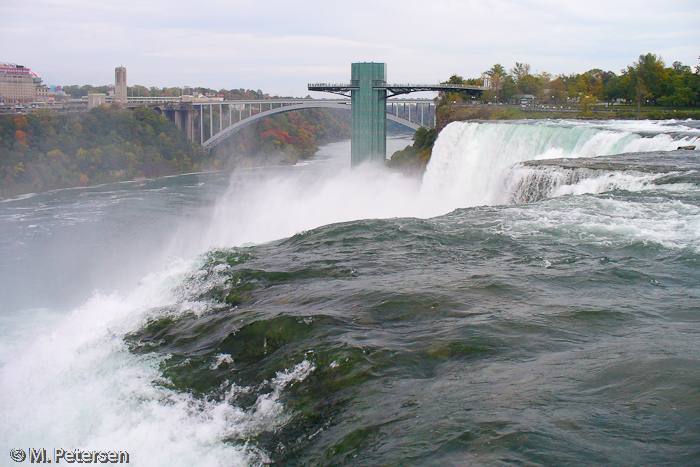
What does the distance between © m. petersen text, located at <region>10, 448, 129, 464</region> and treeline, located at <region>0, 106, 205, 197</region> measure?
34961 millimetres

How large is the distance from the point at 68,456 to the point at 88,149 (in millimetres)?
43683

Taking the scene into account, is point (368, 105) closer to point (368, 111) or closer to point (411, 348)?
point (368, 111)

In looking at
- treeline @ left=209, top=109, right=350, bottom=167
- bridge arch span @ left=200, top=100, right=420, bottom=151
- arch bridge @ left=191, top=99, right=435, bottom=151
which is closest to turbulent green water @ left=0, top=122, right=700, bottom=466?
arch bridge @ left=191, top=99, right=435, bottom=151

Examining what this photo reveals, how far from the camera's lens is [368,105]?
123ft

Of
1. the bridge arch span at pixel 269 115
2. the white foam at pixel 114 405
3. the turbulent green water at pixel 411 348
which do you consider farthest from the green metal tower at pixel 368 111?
the white foam at pixel 114 405

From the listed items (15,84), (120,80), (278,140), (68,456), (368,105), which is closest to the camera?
(68,456)

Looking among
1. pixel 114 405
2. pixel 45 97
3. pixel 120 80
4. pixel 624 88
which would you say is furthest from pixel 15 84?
pixel 114 405

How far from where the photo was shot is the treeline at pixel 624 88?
2816 cm

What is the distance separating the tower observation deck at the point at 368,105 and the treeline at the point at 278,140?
55.8ft

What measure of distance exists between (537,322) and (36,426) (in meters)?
5.01

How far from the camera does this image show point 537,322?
6.09m

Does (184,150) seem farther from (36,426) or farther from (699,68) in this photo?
(36,426)

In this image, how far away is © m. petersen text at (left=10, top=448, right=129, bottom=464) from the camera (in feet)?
15.7

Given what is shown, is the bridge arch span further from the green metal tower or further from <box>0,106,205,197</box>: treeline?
the green metal tower
